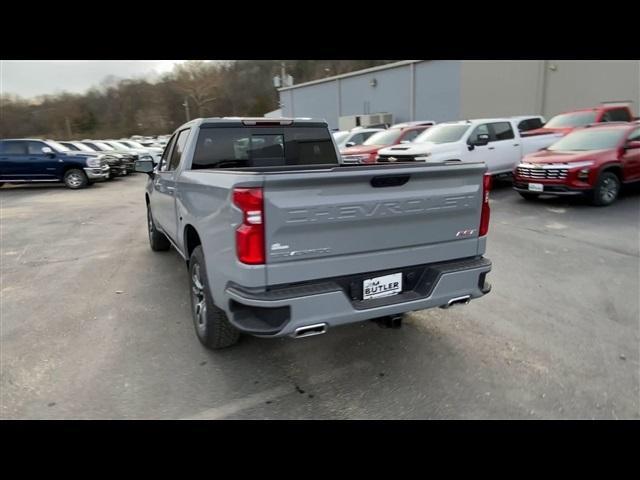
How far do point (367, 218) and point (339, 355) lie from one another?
1.32 m

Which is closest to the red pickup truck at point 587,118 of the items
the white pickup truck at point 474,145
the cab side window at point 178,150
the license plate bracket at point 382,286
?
the white pickup truck at point 474,145

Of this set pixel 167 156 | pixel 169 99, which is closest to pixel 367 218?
pixel 167 156

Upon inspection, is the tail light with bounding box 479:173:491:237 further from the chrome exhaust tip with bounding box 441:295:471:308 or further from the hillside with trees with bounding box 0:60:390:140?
the hillside with trees with bounding box 0:60:390:140

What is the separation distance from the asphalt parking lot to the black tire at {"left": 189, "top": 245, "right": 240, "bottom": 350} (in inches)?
5.5

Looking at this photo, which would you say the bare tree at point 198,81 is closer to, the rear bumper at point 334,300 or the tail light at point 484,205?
the tail light at point 484,205

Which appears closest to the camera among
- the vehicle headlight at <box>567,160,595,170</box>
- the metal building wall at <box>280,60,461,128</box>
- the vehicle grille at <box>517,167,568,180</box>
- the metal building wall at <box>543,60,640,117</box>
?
the vehicle headlight at <box>567,160,595,170</box>

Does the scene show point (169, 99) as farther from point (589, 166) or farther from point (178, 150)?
point (178, 150)

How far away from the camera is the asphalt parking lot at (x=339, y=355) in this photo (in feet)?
9.40

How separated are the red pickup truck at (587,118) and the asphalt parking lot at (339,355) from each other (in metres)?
8.43

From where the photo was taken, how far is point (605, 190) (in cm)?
873

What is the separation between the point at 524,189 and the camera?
9312 mm

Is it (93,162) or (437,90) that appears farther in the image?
(437,90)

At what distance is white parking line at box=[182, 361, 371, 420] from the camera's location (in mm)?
2789

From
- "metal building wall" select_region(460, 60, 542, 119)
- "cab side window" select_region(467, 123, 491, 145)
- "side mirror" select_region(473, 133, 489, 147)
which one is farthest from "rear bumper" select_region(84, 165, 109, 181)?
"metal building wall" select_region(460, 60, 542, 119)
